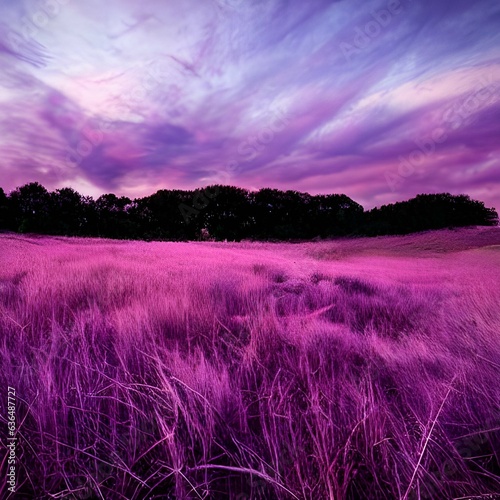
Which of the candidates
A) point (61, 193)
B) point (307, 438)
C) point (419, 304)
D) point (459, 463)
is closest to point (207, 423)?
point (307, 438)

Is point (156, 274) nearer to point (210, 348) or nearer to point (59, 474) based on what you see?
point (210, 348)

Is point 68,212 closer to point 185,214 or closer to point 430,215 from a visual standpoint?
point 185,214

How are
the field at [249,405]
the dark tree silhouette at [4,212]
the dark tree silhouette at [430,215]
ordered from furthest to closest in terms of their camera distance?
the dark tree silhouette at [4,212], the dark tree silhouette at [430,215], the field at [249,405]

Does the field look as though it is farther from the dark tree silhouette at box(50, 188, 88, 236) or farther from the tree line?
the dark tree silhouette at box(50, 188, 88, 236)

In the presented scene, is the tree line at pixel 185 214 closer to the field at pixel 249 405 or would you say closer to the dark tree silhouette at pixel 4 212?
the dark tree silhouette at pixel 4 212

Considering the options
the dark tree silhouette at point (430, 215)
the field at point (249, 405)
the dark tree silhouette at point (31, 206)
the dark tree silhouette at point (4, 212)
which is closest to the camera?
the field at point (249, 405)

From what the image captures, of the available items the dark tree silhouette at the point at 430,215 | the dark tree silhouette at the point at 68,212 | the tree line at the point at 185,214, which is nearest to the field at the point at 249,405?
the dark tree silhouette at the point at 430,215

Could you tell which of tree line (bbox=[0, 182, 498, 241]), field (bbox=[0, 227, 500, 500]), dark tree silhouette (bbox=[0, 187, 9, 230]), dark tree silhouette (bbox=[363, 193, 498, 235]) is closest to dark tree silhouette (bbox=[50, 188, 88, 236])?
tree line (bbox=[0, 182, 498, 241])

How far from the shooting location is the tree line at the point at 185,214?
84.2 feet

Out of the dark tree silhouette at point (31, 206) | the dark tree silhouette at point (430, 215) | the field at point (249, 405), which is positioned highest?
the dark tree silhouette at point (31, 206)

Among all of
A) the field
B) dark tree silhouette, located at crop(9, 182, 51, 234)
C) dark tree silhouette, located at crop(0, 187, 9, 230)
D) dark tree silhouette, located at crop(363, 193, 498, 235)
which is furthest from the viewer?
dark tree silhouette, located at crop(9, 182, 51, 234)

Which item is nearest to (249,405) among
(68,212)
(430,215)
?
(430,215)

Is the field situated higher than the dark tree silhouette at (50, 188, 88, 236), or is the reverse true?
the dark tree silhouette at (50, 188, 88, 236)

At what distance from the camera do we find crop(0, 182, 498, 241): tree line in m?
25.7
